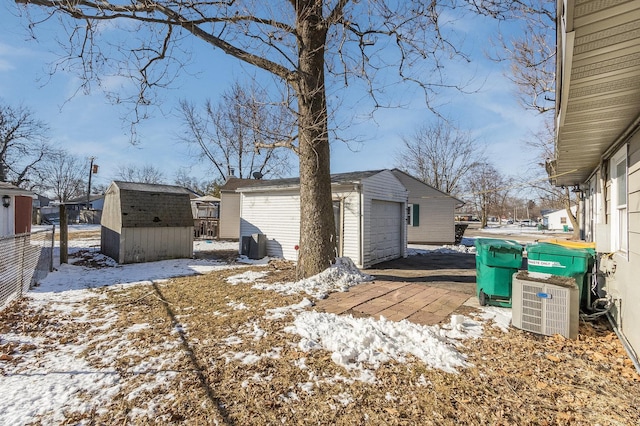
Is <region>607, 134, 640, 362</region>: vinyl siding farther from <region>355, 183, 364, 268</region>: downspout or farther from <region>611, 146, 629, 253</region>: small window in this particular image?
<region>355, 183, 364, 268</region>: downspout

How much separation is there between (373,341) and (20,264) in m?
6.38

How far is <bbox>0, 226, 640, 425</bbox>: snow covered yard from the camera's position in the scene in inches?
93.0

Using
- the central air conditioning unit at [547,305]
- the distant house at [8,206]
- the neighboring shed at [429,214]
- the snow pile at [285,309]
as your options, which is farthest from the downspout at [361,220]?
the distant house at [8,206]

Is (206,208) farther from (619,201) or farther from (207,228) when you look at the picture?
(619,201)

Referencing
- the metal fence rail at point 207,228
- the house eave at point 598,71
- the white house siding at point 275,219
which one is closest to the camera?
the house eave at point 598,71

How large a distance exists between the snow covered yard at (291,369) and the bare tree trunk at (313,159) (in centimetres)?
166

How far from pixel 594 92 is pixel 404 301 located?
3.73m

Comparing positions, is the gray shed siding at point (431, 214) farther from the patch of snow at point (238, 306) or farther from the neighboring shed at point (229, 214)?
the patch of snow at point (238, 306)

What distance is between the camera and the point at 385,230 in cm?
1060

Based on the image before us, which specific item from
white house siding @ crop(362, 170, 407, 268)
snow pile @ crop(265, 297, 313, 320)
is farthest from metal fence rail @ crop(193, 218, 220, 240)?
snow pile @ crop(265, 297, 313, 320)

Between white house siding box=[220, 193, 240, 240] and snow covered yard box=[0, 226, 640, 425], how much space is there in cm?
1252

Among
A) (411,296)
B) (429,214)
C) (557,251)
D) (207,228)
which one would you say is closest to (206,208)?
(207,228)

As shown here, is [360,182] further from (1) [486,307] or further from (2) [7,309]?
(2) [7,309]

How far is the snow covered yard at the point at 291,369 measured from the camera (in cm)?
236
